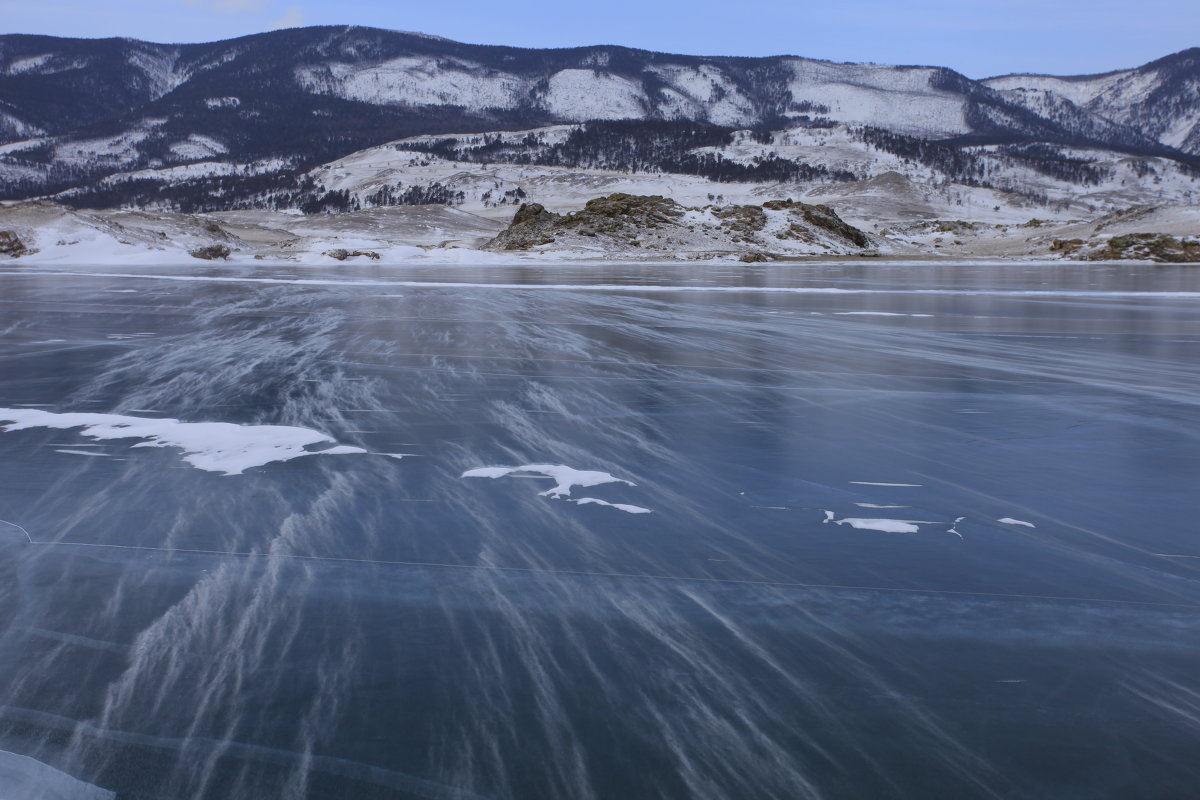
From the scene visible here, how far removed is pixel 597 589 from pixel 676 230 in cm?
3622

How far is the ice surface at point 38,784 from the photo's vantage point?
161 cm

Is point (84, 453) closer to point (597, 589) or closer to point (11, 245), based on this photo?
point (597, 589)

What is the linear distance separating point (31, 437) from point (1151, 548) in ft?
15.3

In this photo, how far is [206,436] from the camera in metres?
4.27

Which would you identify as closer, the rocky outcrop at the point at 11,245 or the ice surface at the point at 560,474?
the ice surface at the point at 560,474

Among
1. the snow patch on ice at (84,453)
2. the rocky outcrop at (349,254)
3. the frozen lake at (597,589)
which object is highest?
the rocky outcrop at (349,254)

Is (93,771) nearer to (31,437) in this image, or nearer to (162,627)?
(162,627)

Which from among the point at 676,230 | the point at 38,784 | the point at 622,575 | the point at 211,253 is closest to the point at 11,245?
the point at 211,253

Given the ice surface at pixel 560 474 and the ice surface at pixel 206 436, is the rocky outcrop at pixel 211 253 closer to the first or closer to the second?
the ice surface at pixel 206 436

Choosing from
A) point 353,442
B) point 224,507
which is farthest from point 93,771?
point 353,442

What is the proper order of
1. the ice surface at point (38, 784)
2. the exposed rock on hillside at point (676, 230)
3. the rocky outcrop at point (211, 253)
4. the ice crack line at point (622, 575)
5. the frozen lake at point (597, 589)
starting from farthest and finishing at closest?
the exposed rock on hillside at point (676, 230)
the rocky outcrop at point (211, 253)
the ice crack line at point (622, 575)
the frozen lake at point (597, 589)
the ice surface at point (38, 784)

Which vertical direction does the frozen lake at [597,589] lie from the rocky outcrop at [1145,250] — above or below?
below

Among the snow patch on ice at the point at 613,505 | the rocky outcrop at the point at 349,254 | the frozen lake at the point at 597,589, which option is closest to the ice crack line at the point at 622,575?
the frozen lake at the point at 597,589

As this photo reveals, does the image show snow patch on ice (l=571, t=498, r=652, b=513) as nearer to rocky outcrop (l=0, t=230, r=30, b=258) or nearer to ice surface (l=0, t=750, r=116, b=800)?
ice surface (l=0, t=750, r=116, b=800)
